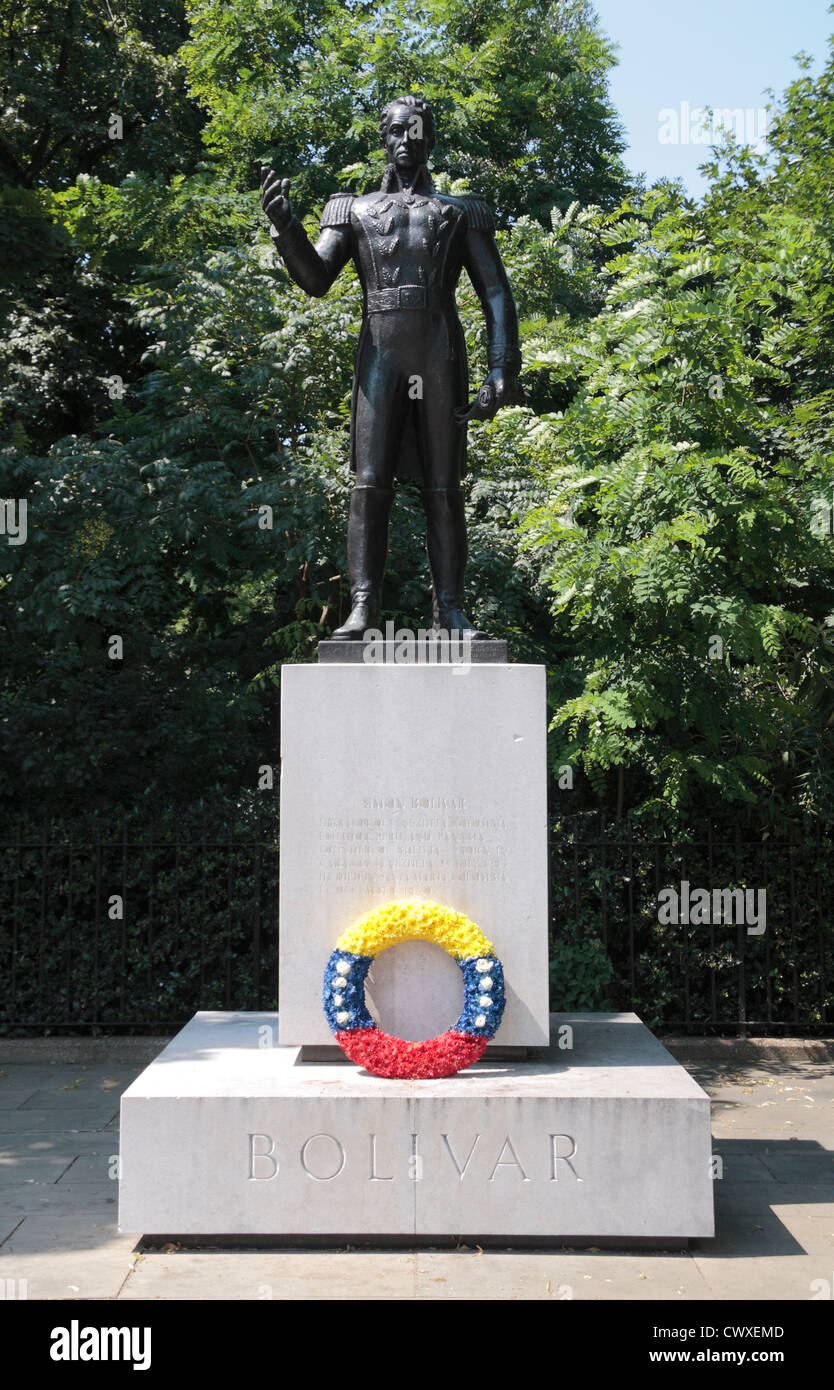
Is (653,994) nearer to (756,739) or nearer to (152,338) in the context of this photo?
(756,739)

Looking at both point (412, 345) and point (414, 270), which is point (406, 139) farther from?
point (412, 345)

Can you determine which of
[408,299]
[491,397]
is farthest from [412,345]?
[491,397]

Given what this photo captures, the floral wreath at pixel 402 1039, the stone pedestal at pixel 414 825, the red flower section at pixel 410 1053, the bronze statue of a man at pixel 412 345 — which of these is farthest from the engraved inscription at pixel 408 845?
the bronze statue of a man at pixel 412 345

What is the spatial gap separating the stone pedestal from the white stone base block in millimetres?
743

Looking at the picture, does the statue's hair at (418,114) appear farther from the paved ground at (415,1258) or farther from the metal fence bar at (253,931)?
the paved ground at (415,1258)

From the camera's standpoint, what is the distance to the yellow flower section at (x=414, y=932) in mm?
5961

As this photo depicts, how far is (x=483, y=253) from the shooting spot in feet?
22.2

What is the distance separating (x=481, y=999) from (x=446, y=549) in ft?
7.82

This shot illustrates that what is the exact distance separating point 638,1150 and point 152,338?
1330 centimetres

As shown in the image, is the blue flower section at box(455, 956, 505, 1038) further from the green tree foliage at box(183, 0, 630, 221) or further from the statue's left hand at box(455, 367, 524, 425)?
the green tree foliage at box(183, 0, 630, 221)

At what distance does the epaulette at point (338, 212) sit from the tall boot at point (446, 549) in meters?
1.49

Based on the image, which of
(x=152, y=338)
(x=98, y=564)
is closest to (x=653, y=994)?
(x=98, y=564)

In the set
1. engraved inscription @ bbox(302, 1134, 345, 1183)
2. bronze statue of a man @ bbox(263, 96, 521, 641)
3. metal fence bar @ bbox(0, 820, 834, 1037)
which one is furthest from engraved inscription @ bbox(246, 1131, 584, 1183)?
metal fence bar @ bbox(0, 820, 834, 1037)

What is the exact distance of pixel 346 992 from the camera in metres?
5.90
